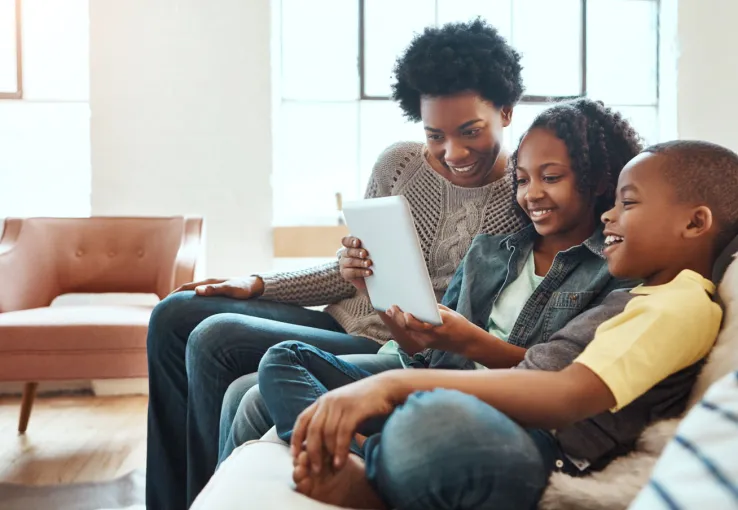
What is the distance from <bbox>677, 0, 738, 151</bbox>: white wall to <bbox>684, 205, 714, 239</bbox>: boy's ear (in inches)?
109

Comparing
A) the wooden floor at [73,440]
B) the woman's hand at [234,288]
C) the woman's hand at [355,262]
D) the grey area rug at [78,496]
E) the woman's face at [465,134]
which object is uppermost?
the woman's face at [465,134]

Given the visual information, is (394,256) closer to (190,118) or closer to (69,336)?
(69,336)

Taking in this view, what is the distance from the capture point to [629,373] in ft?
2.64

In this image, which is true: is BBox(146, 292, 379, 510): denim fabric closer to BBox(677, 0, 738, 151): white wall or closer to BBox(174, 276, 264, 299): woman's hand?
BBox(174, 276, 264, 299): woman's hand

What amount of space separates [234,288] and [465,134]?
0.58 m

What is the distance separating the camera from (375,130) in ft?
12.1

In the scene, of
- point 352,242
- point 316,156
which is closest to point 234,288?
point 352,242

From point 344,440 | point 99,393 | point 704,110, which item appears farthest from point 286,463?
point 704,110

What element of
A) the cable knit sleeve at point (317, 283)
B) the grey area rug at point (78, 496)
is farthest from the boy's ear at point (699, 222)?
the grey area rug at point (78, 496)

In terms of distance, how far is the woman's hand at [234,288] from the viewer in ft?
5.20

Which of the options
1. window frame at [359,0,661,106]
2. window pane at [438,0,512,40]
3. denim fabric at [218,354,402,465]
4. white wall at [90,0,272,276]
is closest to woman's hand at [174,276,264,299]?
denim fabric at [218,354,402,465]

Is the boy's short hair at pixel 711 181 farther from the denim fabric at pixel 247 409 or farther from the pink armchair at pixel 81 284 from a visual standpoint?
the pink armchair at pixel 81 284

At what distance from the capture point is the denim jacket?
45.3 inches

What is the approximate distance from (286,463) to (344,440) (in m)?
0.18
